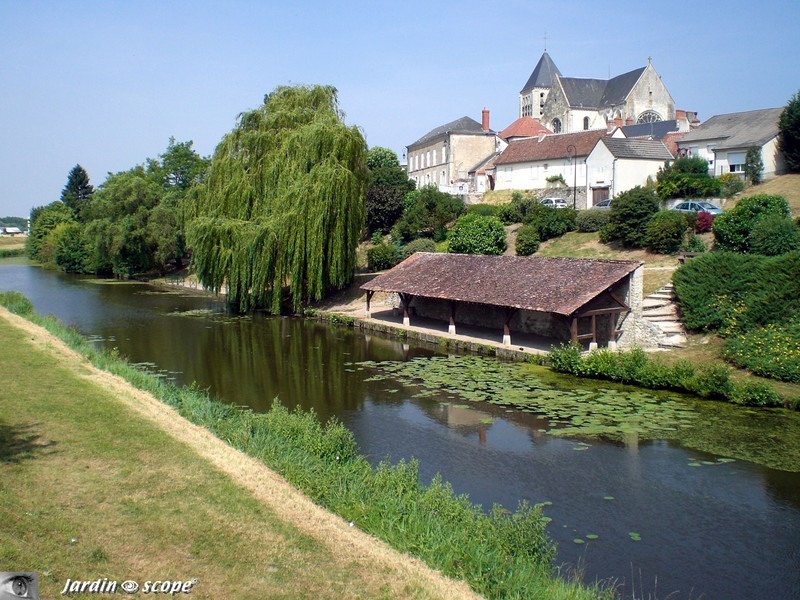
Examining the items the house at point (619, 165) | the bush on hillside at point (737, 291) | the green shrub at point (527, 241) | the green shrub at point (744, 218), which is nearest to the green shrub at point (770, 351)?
the bush on hillside at point (737, 291)

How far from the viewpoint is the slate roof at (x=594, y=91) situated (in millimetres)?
61781

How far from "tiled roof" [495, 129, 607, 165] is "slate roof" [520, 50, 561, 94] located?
26.2 m

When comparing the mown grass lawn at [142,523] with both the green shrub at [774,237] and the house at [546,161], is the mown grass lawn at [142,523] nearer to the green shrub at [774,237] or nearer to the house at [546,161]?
the green shrub at [774,237]

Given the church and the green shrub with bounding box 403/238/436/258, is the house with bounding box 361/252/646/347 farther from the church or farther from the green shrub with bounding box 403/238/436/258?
the church

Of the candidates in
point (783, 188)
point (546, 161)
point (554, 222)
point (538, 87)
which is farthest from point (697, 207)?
point (538, 87)

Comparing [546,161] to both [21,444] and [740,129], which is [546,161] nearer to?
[740,129]

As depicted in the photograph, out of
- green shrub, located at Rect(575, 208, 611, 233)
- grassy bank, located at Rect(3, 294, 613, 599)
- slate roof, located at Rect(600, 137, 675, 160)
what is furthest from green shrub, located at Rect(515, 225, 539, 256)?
grassy bank, located at Rect(3, 294, 613, 599)

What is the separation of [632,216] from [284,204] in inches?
586

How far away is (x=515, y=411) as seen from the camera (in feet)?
50.4

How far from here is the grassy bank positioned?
7105 millimetres

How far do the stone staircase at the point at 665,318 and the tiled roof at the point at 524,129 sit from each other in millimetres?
37765

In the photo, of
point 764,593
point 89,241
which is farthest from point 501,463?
point 89,241

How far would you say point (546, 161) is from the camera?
142 feet

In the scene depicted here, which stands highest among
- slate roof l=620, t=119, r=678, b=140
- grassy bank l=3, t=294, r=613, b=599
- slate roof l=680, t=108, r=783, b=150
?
slate roof l=620, t=119, r=678, b=140
